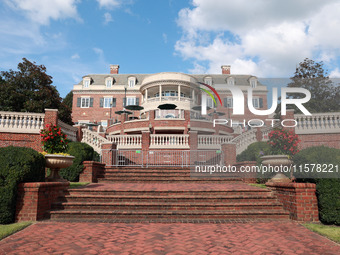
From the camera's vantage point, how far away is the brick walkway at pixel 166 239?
13.3ft

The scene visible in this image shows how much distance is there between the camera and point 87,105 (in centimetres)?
4803

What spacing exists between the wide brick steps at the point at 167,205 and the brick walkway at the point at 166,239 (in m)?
0.54

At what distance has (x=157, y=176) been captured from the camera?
11.7m

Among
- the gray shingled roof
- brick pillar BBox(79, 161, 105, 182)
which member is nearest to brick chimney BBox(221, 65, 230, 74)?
the gray shingled roof

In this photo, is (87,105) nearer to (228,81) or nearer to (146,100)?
(146,100)

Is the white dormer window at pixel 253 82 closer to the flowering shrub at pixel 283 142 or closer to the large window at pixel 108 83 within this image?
the large window at pixel 108 83

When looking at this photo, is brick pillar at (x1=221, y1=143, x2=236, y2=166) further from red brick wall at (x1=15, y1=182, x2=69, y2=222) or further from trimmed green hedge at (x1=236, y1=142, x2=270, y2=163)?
red brick wall at (x1=15, y1=182, x2=69, y2=222)

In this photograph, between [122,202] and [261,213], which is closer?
[261,213]

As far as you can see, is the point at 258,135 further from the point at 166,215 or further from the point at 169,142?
the point at 166,215

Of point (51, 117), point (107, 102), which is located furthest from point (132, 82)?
point (51, 117)

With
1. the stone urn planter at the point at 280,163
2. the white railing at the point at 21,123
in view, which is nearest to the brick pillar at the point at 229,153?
the stone urn planter at the point at 280,163

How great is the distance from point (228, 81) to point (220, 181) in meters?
43.6

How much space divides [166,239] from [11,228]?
3.53 m

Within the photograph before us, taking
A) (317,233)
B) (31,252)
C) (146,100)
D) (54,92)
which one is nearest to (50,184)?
(31,252)
